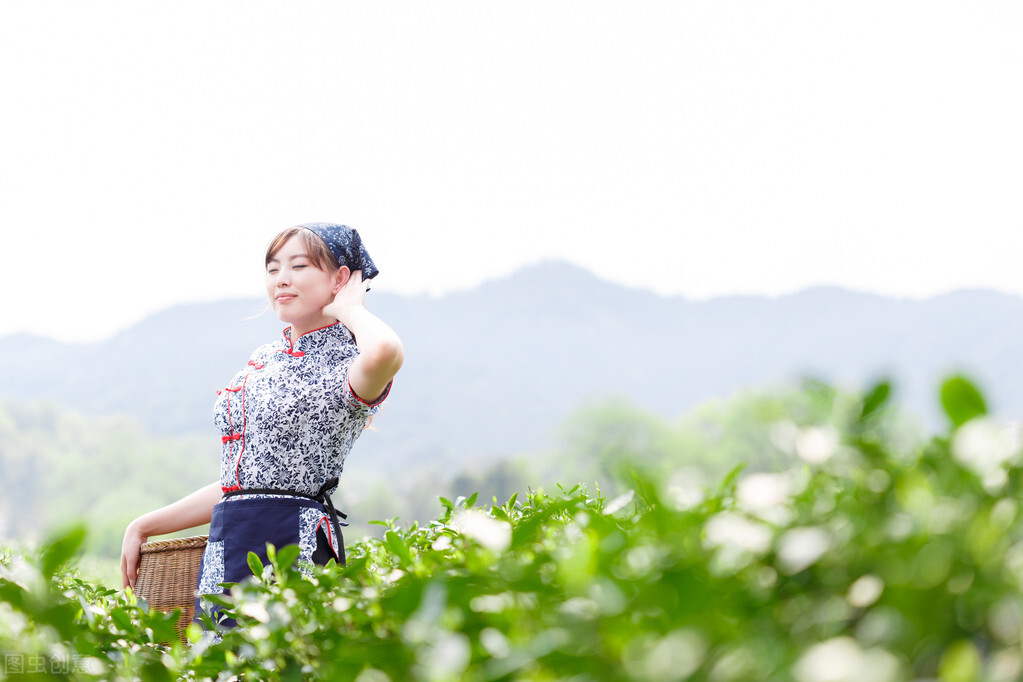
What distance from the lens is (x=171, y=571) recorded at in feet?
7.75

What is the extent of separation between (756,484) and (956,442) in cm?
13

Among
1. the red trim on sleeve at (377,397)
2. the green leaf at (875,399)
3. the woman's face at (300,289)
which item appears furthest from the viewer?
the woman's face at (300,289)

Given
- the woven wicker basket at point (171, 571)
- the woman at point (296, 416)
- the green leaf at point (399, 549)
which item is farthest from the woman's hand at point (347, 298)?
the green leaf at point (399, 549)

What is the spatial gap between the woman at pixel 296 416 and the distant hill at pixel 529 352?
278 feet

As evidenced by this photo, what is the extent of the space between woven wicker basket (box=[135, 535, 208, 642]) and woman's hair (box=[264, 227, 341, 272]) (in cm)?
86

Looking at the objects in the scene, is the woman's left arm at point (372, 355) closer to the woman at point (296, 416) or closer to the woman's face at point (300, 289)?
the woman at point (296, 416)

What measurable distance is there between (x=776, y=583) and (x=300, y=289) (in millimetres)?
2106

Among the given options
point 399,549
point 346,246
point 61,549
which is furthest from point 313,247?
point 61,549

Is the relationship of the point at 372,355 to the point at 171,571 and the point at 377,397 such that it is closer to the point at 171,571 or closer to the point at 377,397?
the point at 377,397

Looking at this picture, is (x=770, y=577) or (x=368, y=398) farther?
(x=368, y=398)

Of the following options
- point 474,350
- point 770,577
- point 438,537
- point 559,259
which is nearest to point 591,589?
point 770,577

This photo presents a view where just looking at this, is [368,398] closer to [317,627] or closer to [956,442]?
[317,627]

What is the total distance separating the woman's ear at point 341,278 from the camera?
8.34ft

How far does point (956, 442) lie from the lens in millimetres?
534
